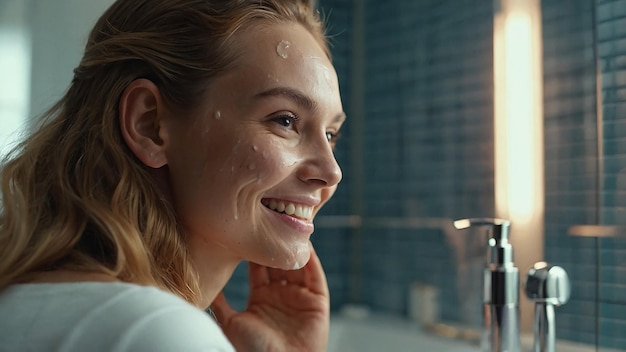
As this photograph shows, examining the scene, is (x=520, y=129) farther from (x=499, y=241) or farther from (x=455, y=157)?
(x=499, y=241)

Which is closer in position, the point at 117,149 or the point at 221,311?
the point at 117,149

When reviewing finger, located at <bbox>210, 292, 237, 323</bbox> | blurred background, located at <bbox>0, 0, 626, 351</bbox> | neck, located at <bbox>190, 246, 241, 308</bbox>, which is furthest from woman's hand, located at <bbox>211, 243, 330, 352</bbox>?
blurred background, located at <bbox>0, 0, 626, 351</bbox>

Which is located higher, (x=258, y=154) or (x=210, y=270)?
(x=258, y=154)

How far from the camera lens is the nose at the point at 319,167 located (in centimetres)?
74

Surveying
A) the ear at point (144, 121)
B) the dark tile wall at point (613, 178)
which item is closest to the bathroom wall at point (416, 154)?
the dark tile wall at point (613, 178)

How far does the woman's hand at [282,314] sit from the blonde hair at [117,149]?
0.27 meters

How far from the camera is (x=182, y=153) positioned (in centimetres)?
71

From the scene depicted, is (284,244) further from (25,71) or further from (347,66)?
(347,66)

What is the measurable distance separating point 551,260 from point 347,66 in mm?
847

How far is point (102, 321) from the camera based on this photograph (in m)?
0.45

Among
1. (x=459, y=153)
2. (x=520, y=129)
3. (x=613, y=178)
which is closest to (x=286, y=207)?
(x=613, y=178)

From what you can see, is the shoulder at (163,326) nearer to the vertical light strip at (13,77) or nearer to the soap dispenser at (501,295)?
the soap dispenser at (501,295)

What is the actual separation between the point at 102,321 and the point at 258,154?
0.97 ft

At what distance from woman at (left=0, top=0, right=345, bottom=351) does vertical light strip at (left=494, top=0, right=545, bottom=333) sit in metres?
0.54
